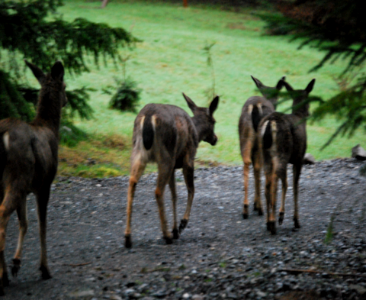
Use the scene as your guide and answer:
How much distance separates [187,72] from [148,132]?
47.9 ft

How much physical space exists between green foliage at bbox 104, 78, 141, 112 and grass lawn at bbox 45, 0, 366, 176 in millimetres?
383

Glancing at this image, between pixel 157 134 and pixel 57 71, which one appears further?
pixel 157 134

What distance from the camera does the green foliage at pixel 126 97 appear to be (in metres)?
15.3

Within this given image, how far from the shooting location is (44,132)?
5.38 metres

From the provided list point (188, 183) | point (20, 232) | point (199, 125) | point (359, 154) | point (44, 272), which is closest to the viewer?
point (44, 272)

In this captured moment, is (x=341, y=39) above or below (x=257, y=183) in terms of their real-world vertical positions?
above

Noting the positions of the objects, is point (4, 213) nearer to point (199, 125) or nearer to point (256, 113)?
point (199, 125)

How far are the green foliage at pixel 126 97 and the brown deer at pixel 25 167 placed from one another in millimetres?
9622

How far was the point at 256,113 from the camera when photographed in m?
7.74

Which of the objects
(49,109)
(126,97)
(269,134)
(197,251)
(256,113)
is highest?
(49,109)

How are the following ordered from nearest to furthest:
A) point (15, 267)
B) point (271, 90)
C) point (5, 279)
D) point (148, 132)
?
point (271, 90) → point (5, 279) → point (15, 267) → point (148, 132)

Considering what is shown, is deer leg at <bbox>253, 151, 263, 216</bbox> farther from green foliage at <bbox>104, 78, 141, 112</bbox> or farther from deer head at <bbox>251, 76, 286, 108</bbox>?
green foliage at <bbox>104, 78, 141, 112</bbox>

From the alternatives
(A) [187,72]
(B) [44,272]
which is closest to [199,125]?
(B) [44,272]

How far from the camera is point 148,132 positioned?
6027 millimetres
